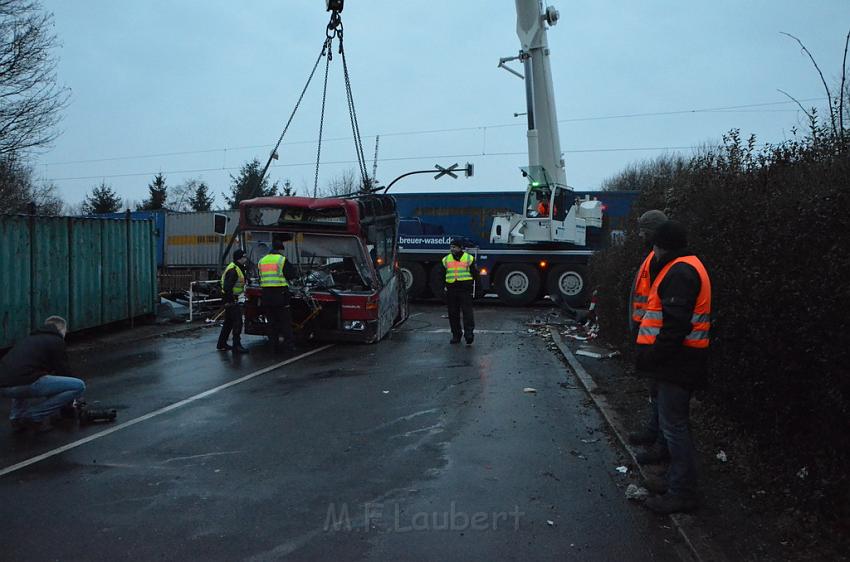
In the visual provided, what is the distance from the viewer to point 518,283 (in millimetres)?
20281

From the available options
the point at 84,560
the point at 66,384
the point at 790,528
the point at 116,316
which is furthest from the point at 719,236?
the point at 116,316

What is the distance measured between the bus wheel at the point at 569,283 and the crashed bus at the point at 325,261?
855cm

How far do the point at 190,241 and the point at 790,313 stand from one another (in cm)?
2737

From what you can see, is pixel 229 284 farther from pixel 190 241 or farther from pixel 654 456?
pixel 190 241

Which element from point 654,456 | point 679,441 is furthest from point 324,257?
point 679,441

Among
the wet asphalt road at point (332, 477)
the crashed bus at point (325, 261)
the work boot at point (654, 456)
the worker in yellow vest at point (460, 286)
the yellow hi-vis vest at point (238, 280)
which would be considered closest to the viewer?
the wet asphalt road at point (332, 477)

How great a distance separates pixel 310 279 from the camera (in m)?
12.3

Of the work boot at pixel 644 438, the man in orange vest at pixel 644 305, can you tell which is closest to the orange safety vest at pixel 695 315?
the man in orange vest at pixel 644 305

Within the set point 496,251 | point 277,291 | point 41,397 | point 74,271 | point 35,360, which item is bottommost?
point 41,397

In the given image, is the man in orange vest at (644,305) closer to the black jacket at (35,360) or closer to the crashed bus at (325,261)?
the black jacket at (35,360)

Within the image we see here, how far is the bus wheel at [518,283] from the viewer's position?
20156 millimetres

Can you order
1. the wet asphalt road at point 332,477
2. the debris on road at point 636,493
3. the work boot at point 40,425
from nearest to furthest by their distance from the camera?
the wet asphalt road at point 332,477
the debris on road at point 636,493
the work boot at point 40,425

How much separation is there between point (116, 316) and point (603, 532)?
40.6ft

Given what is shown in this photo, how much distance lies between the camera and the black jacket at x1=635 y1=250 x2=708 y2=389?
4.23 meters
